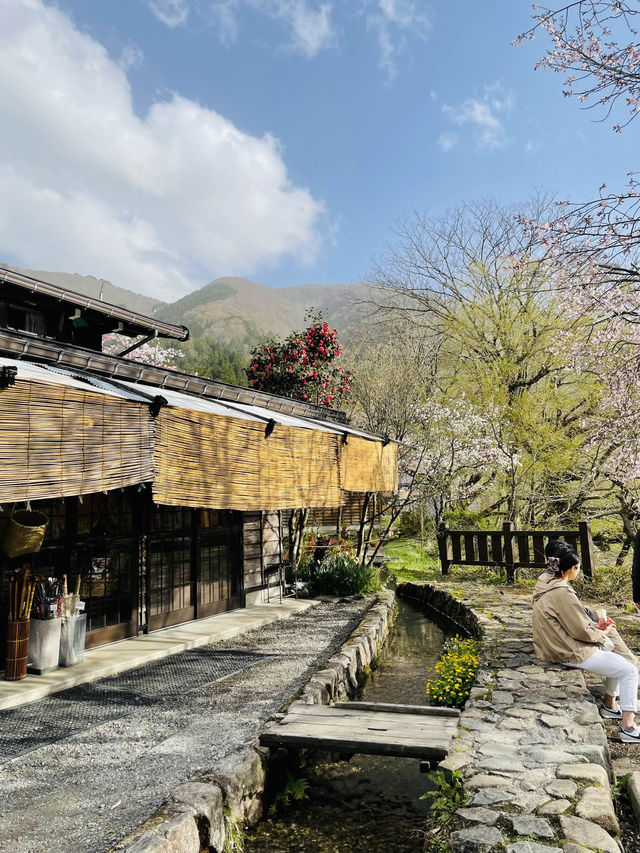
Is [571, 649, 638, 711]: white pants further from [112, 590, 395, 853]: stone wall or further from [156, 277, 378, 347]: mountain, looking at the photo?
[156, 277, 378, 347]: mountain

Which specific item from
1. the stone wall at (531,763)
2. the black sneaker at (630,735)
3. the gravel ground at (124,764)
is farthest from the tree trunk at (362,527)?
the black sneaker at (630,735)

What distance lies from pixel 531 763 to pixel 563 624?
1862 millimetres

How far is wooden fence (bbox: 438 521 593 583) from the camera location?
11.5m

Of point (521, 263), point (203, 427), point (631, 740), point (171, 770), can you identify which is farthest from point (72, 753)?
point (521, 263)

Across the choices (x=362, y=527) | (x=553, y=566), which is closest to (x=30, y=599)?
(x=553, y=566)

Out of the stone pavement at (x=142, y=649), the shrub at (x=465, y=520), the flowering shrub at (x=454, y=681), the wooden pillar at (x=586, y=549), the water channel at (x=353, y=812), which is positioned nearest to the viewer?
the water channel at (x=353, y=812)

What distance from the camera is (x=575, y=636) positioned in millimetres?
5395

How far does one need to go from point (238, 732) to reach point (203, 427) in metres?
2.60

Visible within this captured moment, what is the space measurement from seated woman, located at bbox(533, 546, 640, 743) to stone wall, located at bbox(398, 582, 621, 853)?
0.28 metres

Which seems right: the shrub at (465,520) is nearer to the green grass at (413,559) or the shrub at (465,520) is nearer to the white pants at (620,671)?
the green grass at (413,559)

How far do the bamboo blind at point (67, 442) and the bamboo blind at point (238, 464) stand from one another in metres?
0.27

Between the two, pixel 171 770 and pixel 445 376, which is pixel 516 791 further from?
pixel 445 376

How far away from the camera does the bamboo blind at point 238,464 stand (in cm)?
503

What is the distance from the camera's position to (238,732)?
454 cm
